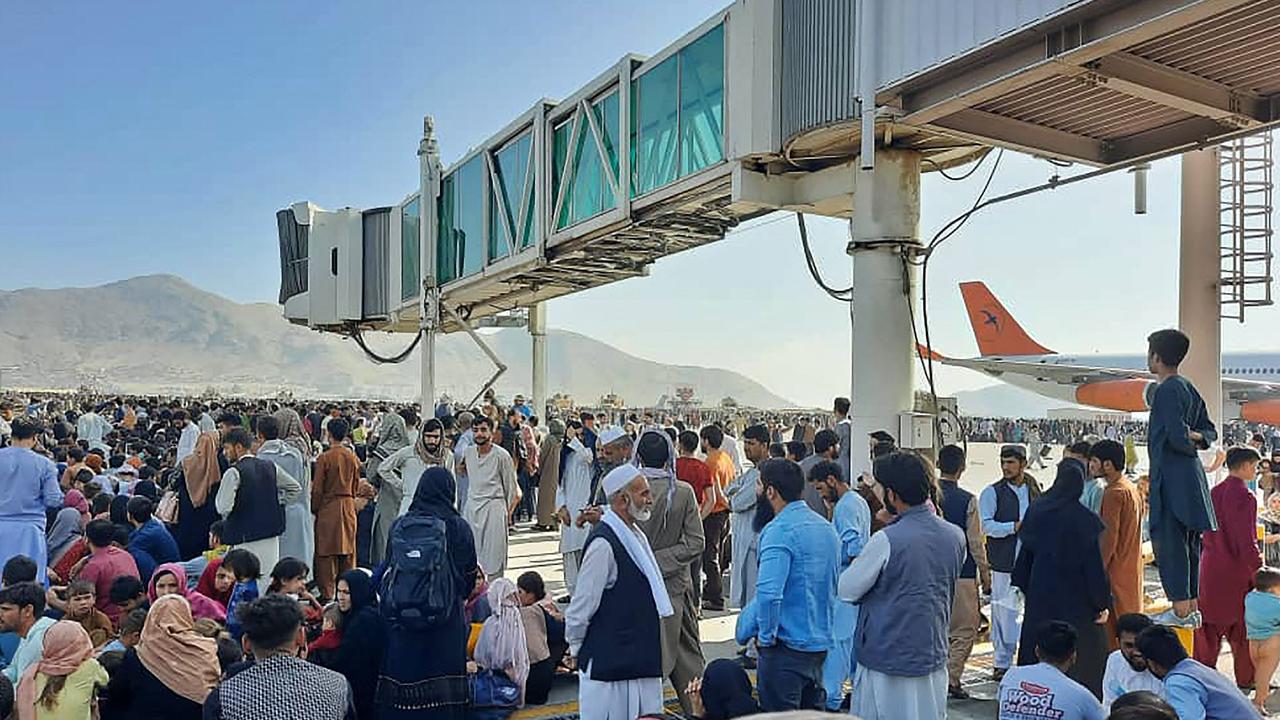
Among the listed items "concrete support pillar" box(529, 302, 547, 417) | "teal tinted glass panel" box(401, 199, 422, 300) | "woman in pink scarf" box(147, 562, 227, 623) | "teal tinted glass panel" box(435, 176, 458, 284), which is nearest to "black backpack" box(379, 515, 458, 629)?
"woman in pink scarf" box(147, 562, 227, 623)

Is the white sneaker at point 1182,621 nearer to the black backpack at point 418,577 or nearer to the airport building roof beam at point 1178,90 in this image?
the airport building roof beam at point 1178,90

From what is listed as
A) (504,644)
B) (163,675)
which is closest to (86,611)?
(163,675)

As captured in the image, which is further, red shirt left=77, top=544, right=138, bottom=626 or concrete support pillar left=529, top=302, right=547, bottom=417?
concrete support pillar left=529, top=302, right=547, bottom=417

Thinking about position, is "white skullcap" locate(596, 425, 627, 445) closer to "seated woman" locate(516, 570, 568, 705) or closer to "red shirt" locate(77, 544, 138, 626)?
"seated woman" locate(516, 570, 568, 705)

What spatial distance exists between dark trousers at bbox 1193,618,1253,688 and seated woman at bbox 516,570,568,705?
4403mm

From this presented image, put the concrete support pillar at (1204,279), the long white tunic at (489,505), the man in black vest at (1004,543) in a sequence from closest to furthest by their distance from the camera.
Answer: the man in black vest at (1004,543) < the long white tunic at (489,505) < the concrete support pillar at (1204,279)

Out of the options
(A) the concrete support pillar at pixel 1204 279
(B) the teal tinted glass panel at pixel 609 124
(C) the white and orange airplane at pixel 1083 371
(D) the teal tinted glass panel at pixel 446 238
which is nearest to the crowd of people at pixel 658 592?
(A) the concrete support pillar at pixel 1204 279

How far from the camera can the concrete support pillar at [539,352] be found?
18672mm

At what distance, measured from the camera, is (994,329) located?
158 feet

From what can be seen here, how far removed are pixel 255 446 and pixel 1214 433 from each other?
330 inches

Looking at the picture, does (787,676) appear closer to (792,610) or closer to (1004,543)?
(792,610)

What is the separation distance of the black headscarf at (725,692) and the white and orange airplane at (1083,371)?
2991cm

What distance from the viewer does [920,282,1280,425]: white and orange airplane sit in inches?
1282

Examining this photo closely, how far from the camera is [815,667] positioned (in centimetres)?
463
